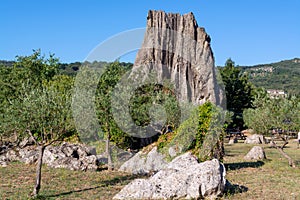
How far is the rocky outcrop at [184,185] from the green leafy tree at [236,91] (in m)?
55.7

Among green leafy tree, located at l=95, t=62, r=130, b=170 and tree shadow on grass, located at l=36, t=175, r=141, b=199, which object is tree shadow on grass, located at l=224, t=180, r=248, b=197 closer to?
tree shadow on grass, located at l=36, t=175, r=141, b=199

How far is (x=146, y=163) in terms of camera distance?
25188 millimetres

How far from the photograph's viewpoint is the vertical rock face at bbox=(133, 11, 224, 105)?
43.1m

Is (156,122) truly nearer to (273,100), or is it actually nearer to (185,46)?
(273,100)

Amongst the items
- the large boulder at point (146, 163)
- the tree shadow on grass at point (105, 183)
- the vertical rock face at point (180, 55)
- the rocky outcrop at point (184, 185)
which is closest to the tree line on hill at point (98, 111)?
the tree shadow on grass at point (105, 183)

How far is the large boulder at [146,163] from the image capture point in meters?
24.5

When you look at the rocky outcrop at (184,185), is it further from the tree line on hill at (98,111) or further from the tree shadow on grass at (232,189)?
the tree line on hill at (98,111)

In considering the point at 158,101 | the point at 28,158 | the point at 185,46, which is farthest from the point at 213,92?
the point at 28,158

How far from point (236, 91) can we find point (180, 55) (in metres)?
32.9

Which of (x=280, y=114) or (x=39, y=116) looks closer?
(x=39, y=116)

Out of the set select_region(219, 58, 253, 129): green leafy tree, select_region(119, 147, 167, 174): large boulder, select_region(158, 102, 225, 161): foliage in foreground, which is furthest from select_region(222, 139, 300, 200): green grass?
select_region(219, 58, 253, 129): green leafy tree

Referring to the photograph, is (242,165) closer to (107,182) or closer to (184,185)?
(107,182)


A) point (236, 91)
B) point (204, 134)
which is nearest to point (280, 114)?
point (204, 134)

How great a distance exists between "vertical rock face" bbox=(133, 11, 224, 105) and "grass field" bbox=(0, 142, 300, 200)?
16386mm
